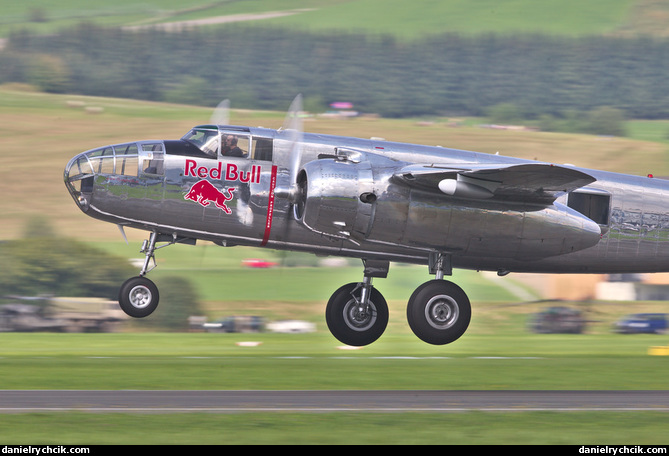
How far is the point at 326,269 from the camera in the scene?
149 feet

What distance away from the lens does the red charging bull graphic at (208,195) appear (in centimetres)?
1792

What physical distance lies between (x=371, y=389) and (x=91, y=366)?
25.1 feet

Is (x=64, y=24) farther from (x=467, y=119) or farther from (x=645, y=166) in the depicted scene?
(x=645, y=166)

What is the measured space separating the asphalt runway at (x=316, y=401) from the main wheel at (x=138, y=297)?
2866 millimetres

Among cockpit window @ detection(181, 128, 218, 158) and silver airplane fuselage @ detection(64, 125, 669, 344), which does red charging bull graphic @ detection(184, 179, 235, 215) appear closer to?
silver airplane fuselage @ detection(64, 125, 669, 344)

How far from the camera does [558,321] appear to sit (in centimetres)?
4050

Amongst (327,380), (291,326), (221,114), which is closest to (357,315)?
(327,380)

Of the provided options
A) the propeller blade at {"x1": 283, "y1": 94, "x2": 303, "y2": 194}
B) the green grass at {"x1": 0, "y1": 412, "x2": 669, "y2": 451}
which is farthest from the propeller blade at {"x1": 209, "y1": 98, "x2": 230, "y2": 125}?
the green grass at {"x1": 0, "y1": 412, "x2": 669, "y2": 451}

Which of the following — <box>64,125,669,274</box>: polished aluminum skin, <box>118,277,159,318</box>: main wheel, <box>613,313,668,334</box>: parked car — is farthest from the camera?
<box>613,313,668,334</box>: parked car

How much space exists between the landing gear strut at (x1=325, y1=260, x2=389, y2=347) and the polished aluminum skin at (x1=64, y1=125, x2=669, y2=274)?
844 millimetres

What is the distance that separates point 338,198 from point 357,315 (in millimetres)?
3799

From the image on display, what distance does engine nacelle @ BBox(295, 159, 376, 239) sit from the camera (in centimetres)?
1662

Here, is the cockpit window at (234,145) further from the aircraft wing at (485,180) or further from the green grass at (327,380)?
the green grass at (327,380)

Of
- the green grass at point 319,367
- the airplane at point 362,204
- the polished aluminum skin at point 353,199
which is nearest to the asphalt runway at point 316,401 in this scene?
the green grass at point 319,367
